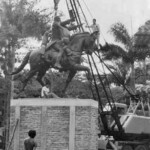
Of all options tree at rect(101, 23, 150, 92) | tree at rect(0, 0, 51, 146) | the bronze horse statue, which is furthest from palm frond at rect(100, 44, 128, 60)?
the bronze horse statue

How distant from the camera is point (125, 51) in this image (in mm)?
30609

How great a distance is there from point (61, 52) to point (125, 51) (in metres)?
13.8

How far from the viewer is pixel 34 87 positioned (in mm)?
30703

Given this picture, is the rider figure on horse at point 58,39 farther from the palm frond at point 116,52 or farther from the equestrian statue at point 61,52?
the palm frond at point 116,52

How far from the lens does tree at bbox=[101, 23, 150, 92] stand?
99.3 feet

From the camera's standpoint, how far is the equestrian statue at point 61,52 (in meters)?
17.3

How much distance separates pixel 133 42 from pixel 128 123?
997 cm

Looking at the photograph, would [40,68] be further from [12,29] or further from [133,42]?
[133,42]

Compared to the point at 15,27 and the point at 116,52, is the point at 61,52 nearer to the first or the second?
the point at 15,27

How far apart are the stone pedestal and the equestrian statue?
50.8 inches

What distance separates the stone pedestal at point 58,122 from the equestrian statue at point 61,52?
4.24ft

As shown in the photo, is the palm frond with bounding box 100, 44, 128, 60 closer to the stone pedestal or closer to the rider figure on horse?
the rider figure on horse

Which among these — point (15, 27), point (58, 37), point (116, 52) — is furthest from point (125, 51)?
point (58, 37)

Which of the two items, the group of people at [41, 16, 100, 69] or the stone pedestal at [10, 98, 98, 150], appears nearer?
the stone pedestal at [10, 98, 98, 150]
